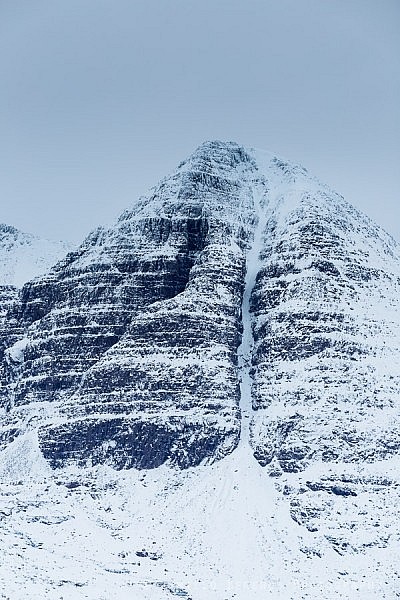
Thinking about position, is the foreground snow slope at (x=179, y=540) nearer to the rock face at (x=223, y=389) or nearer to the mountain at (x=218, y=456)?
the mountain at (x=218, y=456)

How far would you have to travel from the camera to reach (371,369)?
18725cm

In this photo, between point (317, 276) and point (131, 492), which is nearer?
point (131, 492)

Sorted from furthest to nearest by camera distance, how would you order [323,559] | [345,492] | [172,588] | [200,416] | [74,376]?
[74,376] < [200,416] < [345,492] < [323,559] < [172,588]

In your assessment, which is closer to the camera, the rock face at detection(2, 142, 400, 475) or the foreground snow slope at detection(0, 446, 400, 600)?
the foreground snow slope at detection(0, 446, 400, 600)

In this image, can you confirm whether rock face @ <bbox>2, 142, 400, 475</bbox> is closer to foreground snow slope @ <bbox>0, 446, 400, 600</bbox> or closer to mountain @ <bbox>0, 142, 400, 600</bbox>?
mountain @ <bbox>0, 142, 400, 600</bbox>

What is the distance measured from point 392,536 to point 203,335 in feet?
157

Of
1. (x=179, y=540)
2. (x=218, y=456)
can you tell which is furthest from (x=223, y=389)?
(x=179, y=540)

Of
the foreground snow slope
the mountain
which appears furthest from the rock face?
the foreground snow slope

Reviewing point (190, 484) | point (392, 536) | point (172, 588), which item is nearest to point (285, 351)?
point (190, 484)

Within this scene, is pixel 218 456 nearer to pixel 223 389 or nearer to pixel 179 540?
pixel 223 389

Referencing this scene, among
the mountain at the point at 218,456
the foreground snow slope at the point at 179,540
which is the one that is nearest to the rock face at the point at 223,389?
the mountain at the point at 218,456

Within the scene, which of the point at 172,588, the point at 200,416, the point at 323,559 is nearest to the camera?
the point at 172,588

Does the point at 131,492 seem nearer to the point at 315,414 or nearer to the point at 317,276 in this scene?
the point at 315,414


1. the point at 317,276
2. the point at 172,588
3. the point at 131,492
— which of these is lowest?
the point at 172,588
